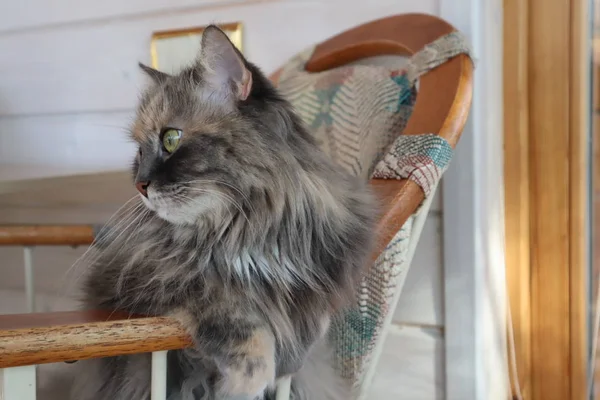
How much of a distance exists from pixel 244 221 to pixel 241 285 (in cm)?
9

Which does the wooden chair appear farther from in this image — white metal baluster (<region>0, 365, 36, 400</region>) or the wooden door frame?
the wooden door frame

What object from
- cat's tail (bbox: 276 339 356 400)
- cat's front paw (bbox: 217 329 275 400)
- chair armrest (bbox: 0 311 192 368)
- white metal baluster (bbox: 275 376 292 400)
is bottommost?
cat's tail (bbox: 276 339 356 400)

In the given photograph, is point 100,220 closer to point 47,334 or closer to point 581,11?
point 47,334

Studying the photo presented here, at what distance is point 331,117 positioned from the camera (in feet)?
4.18

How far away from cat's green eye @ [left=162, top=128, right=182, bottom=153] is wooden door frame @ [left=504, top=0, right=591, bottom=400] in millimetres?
944

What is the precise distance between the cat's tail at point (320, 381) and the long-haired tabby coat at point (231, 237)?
0.09 metres

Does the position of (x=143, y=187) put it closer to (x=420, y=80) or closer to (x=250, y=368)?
(x=250, y=368)

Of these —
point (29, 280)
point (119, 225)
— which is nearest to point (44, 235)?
point (29, 280)

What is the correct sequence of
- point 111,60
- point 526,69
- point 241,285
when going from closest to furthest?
point 241,285 < point 526,69 < point 111,60

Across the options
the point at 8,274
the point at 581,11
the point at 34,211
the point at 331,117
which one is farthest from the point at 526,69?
the point at 8,274

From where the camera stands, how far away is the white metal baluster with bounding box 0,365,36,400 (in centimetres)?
61

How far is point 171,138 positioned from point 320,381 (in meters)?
0.51

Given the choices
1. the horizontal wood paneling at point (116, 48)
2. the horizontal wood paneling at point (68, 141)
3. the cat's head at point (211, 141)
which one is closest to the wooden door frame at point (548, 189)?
the horizontal wood paneling at point (116, 48)

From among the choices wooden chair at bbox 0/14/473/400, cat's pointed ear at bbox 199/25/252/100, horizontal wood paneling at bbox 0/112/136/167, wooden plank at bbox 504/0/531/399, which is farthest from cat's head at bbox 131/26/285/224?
horizontal wood paneling at bbox 0/112/136/167
